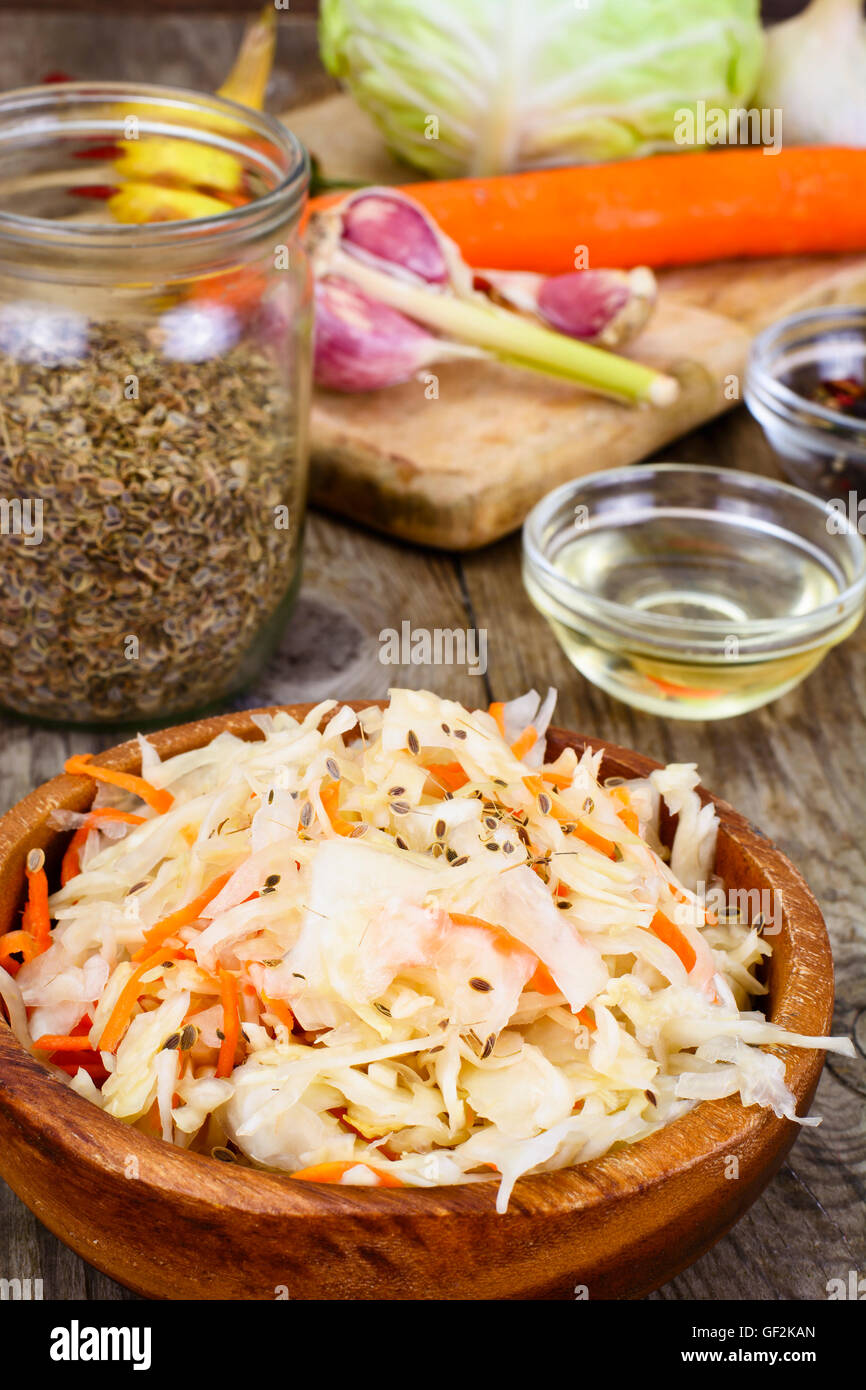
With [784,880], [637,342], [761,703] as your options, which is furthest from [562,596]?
[637,342]

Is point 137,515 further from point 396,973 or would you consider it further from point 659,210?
point 659,210

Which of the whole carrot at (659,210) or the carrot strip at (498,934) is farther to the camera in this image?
the whole carrot at (659,210)

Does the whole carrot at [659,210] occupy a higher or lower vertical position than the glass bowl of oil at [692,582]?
higher

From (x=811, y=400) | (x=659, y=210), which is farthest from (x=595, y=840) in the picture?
(x=659, y=210)

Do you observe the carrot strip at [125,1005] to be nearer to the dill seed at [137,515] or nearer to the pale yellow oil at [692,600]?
the dill seed at [137,515]

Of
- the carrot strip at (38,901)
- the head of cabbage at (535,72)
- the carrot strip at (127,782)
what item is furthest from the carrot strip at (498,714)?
the head of cabbage at (535,72)

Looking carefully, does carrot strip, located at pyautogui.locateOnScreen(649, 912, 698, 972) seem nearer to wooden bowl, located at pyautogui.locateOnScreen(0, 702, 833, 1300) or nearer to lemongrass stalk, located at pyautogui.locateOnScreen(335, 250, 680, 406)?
wooden bowl, located at pyautogui.locateOnScreen(0, 702, 833, 1300)
